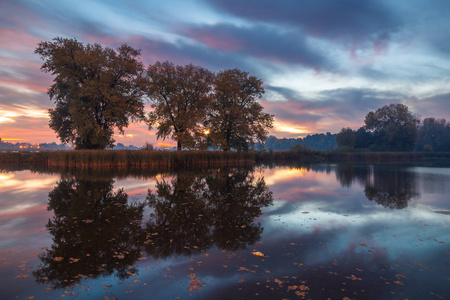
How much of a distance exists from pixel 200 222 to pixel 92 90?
108ft

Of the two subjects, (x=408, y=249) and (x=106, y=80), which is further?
(x=106, y=80)

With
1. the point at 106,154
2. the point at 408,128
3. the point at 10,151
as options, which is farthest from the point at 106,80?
the point at 408,128

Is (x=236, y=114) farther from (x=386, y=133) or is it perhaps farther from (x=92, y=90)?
(x=386, y=133)

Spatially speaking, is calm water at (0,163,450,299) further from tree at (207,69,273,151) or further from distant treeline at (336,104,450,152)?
distant treeline at (336,104,450,152)

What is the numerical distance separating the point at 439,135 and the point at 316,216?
149409 millimetres

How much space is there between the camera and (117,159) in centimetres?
3109

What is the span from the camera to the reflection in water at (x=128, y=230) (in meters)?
5.22

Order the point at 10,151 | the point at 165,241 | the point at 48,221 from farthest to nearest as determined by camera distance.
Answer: the point at 10,151, the point at 48,221, the point at 165,241

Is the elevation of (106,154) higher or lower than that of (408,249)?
higher

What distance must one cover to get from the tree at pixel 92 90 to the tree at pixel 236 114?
14.1m

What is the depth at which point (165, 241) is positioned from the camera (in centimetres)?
663

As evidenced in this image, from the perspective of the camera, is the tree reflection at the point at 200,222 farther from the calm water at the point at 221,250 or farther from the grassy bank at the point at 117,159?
the grassy bank at the point at 117,159

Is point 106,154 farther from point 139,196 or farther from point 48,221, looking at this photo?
point 48,221

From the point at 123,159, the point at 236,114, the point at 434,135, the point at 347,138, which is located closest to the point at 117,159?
the point at 123,159
